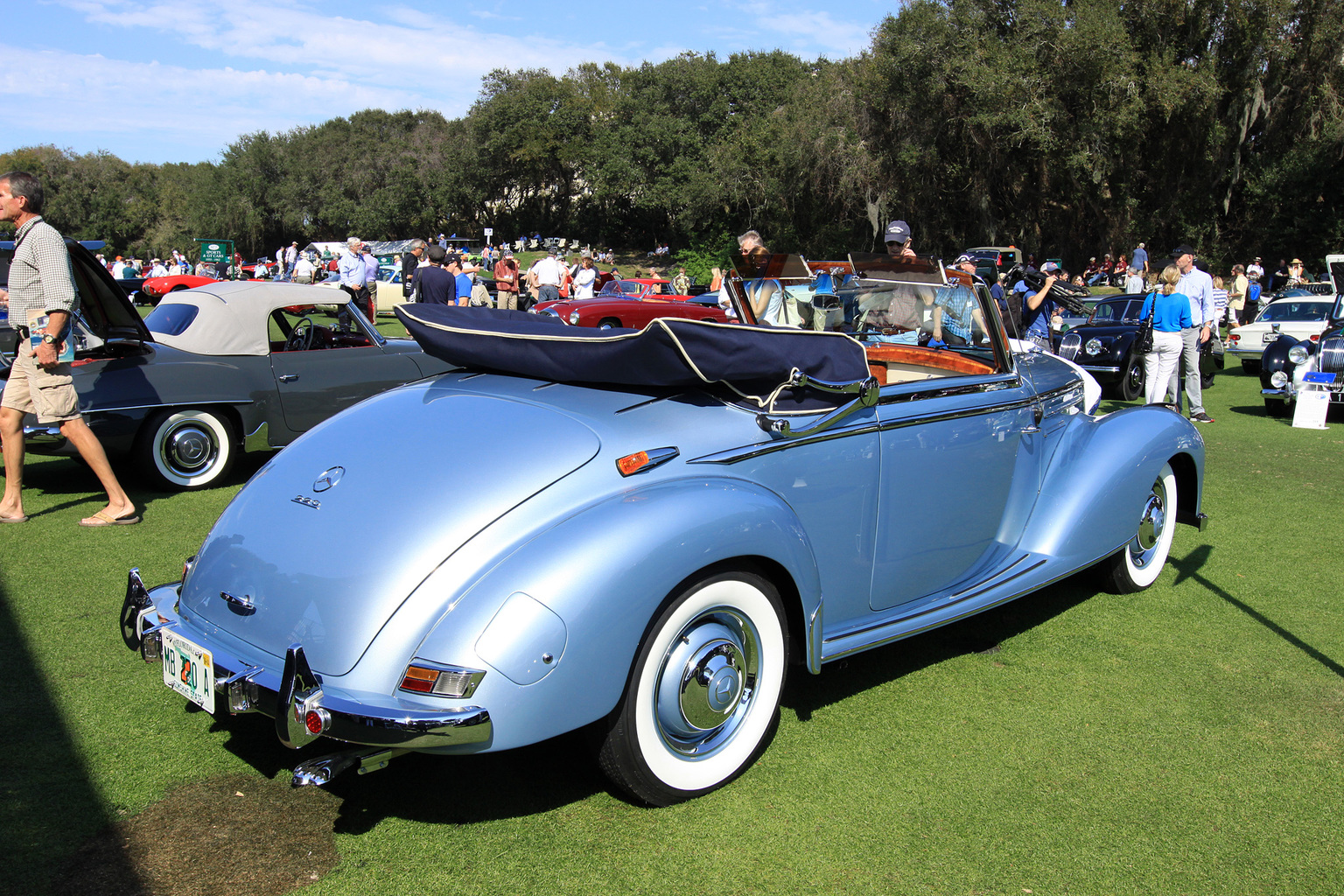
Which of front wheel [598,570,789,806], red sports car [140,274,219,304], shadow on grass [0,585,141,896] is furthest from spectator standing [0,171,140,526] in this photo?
red sports car [140,274,219,304]

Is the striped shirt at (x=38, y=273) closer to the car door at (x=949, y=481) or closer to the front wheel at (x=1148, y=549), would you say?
the car door at (x=949, y=481)

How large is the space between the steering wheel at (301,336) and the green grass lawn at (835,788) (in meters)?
3.18

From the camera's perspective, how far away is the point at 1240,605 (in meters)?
4.66

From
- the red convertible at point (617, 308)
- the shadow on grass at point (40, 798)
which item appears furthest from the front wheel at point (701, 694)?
the red convertible at point (617, 308)

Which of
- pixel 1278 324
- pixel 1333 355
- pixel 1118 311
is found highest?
pixel 1118 311

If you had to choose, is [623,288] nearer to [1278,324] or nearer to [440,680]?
[1278,324]

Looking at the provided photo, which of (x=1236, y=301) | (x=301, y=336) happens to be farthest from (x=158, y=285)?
(x=1236, y=301)

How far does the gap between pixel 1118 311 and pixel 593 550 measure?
15.3 metres

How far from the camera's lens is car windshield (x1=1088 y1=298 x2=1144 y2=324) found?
1520 cm

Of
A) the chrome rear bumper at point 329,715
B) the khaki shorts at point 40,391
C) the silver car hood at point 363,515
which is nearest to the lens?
the chrome rear bumper at point 329,715

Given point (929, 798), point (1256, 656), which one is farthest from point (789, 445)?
point (1256, 656)

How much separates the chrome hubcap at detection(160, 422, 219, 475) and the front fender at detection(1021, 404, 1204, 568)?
558 centimetres

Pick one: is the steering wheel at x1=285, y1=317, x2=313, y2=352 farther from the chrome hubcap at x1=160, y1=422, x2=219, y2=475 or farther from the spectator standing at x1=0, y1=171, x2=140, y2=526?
the spectator standing at x1=0, y1=171, x2=140, y2=526

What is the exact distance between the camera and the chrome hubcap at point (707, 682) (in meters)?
2.68
